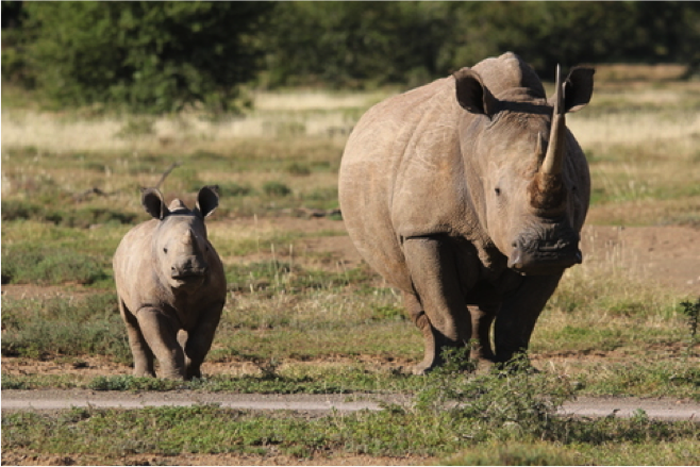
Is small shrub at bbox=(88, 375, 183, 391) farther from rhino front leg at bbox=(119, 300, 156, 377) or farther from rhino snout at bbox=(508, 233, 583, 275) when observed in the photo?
rhino snout at bbox=(508, 233, 583, 275)

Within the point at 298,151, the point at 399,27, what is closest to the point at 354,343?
the point at 298,151

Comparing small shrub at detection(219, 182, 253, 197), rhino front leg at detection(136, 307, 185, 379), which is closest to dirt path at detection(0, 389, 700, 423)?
rhino front leg at detection(136, 307, 185, 379)

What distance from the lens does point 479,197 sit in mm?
7711

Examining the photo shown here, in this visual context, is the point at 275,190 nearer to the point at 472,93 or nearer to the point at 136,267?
the point at 136,267

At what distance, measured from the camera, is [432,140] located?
26.9 feet

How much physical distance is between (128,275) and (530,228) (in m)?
3.50

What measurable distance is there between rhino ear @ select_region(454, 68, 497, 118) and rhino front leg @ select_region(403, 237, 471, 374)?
0.90 metres

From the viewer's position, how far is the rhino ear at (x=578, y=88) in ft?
25.3

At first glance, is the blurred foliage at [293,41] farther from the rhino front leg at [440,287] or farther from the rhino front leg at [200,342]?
the rhino front leg at [440,287]

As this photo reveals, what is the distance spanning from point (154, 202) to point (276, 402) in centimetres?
218

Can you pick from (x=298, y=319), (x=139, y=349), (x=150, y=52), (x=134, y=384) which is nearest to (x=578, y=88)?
(x=134, y=384)

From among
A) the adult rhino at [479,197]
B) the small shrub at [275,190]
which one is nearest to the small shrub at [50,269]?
the adult rhino at [479,197]

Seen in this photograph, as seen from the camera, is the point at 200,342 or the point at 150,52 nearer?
the point at 200,342

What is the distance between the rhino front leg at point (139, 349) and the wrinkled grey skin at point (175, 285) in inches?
3.9
